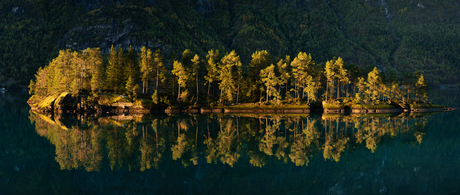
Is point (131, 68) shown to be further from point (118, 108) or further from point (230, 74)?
point (230, 74)

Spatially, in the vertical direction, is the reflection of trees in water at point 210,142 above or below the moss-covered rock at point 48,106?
below

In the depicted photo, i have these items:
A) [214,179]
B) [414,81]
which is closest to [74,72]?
[214,179]

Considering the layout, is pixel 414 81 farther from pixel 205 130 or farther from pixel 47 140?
pixel 47 140

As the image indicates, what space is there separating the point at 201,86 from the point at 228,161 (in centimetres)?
7500

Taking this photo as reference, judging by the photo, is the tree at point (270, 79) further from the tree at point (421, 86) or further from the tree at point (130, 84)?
the tree at point (421, 86)

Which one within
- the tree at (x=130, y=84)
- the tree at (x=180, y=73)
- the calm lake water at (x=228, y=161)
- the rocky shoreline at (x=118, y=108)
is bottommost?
the calm lake water at (x=228, y=161)

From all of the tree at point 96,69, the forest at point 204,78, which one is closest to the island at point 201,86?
the forest at point 204,78

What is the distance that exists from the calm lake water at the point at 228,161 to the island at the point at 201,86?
36690mm

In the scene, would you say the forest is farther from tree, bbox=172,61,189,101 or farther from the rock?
the rock

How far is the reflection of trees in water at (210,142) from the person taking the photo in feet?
112

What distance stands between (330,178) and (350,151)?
40.8ft

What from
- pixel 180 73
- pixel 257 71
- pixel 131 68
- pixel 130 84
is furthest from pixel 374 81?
pixel 131 68

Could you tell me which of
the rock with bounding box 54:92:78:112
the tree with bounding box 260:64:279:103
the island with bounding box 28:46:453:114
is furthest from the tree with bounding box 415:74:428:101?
the rock with bounding box 54:92:78:112

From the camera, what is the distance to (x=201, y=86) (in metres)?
107
